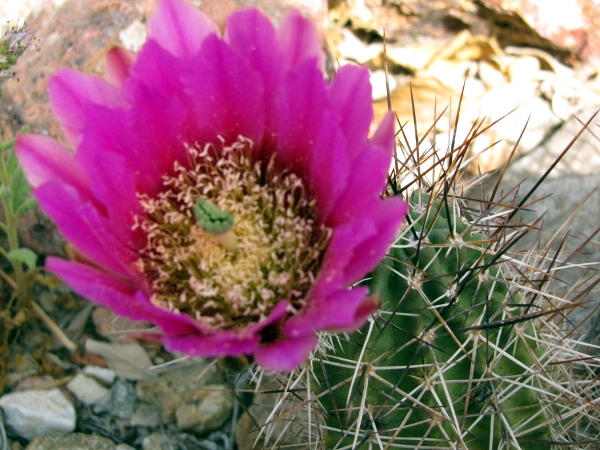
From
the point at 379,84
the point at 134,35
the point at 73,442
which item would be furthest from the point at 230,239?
the point at 379,84

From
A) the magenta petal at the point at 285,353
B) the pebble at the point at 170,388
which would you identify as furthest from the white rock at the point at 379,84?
the magenta petal at the point at 285,353

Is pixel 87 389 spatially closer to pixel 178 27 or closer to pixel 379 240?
pixel 178 27

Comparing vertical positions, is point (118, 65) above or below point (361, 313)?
above

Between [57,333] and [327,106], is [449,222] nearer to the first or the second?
[327,106]

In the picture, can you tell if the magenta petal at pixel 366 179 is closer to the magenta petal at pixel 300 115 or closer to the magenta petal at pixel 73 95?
the magenta petal at pixel 300 115

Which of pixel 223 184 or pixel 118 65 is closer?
pixel 118 65

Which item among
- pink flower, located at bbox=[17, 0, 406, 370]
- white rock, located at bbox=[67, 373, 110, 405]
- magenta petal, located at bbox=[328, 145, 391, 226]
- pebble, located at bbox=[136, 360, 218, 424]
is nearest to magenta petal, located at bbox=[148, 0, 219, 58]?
pink flower, located at bbox=[17, 0, 406, 370]
